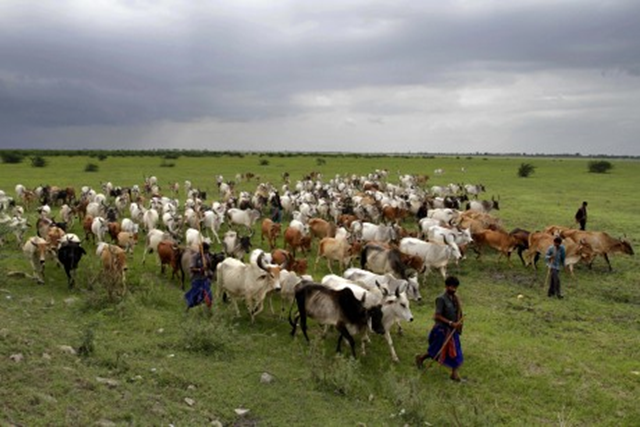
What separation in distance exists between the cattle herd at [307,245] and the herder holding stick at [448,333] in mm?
729

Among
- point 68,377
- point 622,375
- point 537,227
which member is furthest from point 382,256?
point 537,227

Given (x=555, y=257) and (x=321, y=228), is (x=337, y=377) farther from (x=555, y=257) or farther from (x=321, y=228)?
(x=321, y=228)

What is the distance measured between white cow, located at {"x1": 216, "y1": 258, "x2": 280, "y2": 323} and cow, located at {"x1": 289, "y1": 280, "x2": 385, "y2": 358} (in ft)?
4.37

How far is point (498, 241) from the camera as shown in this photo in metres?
16.2

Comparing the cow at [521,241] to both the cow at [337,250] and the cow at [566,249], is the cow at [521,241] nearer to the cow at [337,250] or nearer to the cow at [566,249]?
the cow at [566,249]

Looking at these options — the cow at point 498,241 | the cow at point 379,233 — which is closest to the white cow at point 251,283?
the cow at point 379,233

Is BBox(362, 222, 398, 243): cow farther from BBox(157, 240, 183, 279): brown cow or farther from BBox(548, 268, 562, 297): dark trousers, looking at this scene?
BBox(157, 240, 183, 279): brown cow

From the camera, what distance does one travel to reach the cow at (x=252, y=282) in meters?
10.6

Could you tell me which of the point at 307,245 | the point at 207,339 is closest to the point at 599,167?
the point at 307,245

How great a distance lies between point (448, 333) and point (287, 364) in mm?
2705

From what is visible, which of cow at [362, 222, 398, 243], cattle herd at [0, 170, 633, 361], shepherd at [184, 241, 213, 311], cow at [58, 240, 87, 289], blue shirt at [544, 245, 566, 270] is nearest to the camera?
cattle herd at [0, 170, 633, 361]

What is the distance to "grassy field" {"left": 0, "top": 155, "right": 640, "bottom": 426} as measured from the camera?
6.73m

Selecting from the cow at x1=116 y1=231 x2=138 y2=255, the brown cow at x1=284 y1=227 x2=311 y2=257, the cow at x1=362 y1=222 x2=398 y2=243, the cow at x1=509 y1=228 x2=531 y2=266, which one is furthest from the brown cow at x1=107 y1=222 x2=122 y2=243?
the cow at x1=509 y1=228 x2=531 y2=266

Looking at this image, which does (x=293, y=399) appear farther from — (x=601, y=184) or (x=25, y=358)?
(x=601, y=184)
